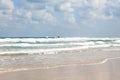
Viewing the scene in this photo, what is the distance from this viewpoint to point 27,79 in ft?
34.7

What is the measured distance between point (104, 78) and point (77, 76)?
110 centimetres

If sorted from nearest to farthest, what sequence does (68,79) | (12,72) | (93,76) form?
(68,79) < (93,76) < (12,72)

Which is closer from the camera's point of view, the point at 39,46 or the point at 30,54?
the point at 30,54

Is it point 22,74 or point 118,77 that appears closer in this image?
point 118,77

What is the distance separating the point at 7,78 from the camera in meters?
10.9

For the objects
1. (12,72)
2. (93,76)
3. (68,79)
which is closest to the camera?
(68,79)

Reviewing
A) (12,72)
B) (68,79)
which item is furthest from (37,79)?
(12,72)

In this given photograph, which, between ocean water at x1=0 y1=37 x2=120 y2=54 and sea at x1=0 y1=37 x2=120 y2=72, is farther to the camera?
ocean water at x1=0 y1=37 x2=120 y2=54

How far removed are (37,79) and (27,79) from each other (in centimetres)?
36

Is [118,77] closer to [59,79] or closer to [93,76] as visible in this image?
[93,76]

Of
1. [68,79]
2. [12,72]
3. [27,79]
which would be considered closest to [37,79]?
[27,79]

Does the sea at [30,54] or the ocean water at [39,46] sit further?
the ocean water at [39,46]

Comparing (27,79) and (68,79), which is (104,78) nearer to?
(68,79)

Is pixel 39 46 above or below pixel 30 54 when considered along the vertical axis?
below
